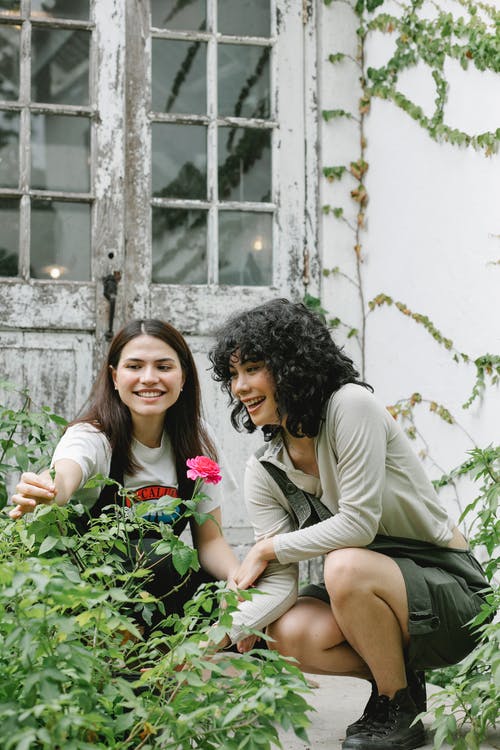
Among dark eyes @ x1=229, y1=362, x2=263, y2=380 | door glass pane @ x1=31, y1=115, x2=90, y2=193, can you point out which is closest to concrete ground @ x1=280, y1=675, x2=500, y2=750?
dark eyes @ x1=229, y1=362, x2=263, y2=380

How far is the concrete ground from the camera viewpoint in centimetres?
240

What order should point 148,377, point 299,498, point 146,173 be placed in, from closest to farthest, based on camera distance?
point 299,498 → point 148,377 → point 146,173

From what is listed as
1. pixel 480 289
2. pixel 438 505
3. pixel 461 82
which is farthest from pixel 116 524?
pixel 461 82

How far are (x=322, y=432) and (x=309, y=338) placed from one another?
0.23 m

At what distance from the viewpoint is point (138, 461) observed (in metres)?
2.75

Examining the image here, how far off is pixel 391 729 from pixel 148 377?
1065 mm

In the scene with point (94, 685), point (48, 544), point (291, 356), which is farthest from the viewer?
point (291, 356)

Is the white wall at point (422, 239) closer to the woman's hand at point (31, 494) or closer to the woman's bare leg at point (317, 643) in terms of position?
the woman's bare leg at point (317, 643)

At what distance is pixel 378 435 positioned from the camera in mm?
2338

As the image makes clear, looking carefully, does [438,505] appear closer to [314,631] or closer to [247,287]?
[314,631]

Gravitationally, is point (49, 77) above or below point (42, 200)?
above

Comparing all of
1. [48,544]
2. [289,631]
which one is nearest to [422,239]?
[289,631]

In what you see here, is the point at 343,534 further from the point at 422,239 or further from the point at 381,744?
the point at 422,239

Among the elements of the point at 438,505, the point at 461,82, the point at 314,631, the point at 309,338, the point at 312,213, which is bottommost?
the point at 314,631
